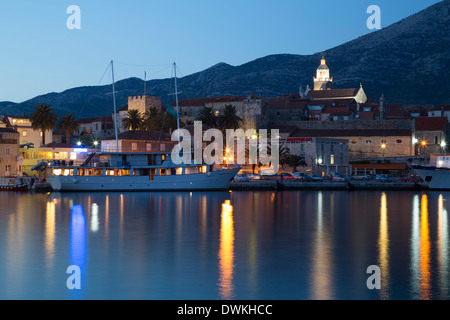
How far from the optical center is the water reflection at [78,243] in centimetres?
2475

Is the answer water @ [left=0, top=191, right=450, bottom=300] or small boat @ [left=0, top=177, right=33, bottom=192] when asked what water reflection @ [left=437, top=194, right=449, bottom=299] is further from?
small boat @ [left=0, top=177, right=33, bottom=192]

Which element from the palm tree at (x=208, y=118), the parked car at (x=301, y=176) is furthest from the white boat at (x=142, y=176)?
the palm tree at (x=208, y=118)

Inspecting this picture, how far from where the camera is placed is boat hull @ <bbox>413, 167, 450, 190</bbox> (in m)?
74.3

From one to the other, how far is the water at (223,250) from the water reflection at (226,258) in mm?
43

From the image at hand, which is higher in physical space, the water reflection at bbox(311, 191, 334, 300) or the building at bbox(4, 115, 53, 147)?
the building at bbox(4, 115, 53, 147)

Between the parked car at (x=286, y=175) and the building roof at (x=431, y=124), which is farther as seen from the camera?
the building roof at (x=431, y=124)

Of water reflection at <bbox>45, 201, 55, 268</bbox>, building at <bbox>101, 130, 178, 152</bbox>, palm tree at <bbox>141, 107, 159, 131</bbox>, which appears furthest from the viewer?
palm tree at <bbox>141, 107, 159, 131</bbox>

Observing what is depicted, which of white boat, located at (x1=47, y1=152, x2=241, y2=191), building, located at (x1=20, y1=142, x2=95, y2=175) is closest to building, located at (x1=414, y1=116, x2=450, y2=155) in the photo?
white boat, located at (x1=47, y1=152, x2=241, y2=191)

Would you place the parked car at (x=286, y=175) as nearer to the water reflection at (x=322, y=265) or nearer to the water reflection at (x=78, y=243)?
the water reflection at (x=78, y=243)

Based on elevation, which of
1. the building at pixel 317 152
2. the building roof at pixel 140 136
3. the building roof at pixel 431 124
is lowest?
the building at pixel 317 152

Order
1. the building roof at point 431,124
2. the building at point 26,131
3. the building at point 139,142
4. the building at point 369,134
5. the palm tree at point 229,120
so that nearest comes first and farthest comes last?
the building at point 139,142 → the building at point 369,134 → the building roof at point 431,124 → the building at point 26,131 → the palm tree at point 229,120

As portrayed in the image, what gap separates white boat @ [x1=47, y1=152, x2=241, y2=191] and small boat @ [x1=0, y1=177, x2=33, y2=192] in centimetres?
256

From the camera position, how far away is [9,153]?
76.9 m
